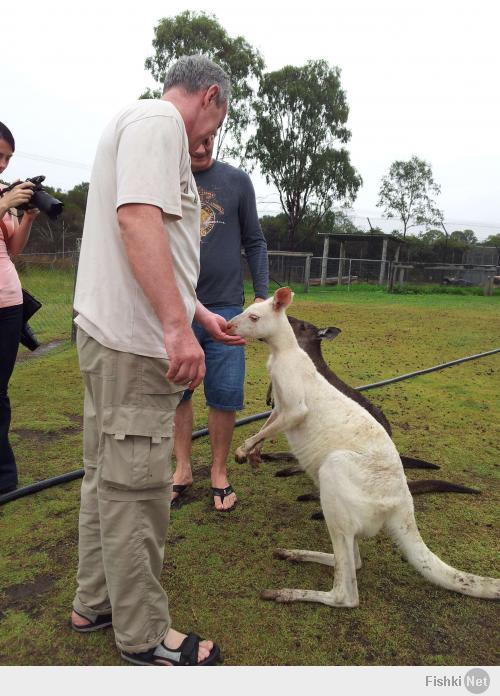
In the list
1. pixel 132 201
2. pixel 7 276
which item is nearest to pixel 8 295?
pixel 7 276

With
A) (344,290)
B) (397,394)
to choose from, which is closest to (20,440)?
(397,394)

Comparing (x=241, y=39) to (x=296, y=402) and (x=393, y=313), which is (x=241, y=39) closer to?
(x=393, y=313)

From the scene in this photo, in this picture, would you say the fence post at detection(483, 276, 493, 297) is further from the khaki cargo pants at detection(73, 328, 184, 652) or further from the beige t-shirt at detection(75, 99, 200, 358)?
the khaki cargo pants at detection(73, 328, 184, 652)

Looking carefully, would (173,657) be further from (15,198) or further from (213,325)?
(15,198)

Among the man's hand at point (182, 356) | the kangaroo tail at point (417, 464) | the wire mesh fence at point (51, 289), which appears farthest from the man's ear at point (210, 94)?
the wire mesh fence at point (51, 289)

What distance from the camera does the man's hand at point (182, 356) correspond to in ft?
4.91

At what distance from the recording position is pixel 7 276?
2.84m

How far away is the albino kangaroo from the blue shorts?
50 cm

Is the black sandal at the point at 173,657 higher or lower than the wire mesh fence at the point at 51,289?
lower

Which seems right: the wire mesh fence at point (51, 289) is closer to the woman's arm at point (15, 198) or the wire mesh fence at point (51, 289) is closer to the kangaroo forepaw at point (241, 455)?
the woman's arm at point (15, 198)

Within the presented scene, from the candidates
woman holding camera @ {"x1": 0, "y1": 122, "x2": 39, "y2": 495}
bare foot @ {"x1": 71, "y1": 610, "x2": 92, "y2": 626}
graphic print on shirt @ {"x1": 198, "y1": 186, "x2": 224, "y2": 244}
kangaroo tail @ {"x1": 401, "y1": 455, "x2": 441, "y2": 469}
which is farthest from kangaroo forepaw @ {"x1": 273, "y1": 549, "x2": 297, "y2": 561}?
graphic print on shirt @ {"x1": 198, "y1": 186, "x2": 224, "y2": 244}

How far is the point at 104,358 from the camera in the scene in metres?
1.62

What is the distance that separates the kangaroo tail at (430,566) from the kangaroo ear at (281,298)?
106 centimetres

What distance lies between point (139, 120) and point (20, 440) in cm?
287
